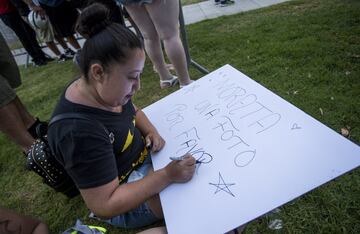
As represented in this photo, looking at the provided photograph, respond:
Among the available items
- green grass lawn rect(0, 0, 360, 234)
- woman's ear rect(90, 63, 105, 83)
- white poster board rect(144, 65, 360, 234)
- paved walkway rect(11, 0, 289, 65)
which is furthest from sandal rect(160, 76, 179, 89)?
paved walkway rect(11, 0, 289, 65)

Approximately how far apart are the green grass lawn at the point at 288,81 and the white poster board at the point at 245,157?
19.5 inches

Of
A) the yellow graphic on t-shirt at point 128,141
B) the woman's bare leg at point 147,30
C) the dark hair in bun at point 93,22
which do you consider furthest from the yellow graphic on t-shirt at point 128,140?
the woman's bare leg at point 147,30

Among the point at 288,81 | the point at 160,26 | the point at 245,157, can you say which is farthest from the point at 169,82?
the point at 245,157

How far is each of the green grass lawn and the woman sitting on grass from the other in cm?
61

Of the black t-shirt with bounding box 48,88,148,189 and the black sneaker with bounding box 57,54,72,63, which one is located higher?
the black t-shirt with bounding box 48,88,148,189

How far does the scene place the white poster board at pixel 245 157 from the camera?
0.83 metres

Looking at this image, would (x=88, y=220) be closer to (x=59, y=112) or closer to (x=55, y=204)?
(x=55, y=204)

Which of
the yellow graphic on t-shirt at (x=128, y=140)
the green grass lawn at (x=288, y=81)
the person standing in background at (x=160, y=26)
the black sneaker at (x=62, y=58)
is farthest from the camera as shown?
the black sneaker at (x=62, y=58)

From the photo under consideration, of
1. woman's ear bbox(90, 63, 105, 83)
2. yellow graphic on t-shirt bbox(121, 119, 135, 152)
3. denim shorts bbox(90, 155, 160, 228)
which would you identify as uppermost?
woman's ear bbox(90, 63, 105, 83)

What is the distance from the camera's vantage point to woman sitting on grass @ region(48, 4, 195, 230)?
0.95 metres

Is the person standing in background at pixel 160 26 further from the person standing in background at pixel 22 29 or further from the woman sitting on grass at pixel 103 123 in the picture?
the person standing in background at pixel 22 29

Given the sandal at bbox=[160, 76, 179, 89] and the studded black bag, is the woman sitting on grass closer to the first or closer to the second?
the studded black bag

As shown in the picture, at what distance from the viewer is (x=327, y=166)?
32.7 inches

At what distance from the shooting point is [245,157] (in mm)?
995
